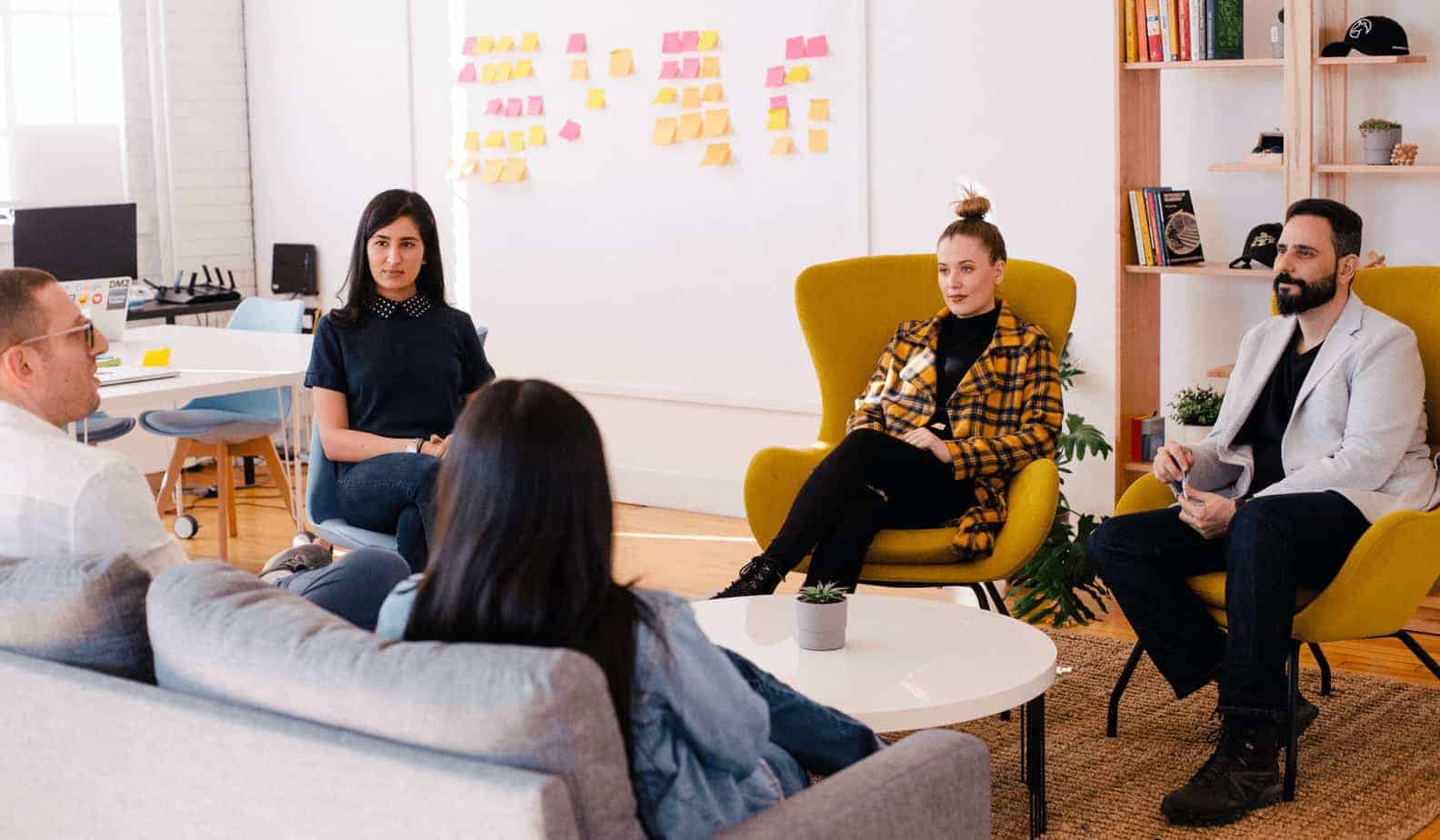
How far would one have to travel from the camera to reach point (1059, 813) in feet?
10.7

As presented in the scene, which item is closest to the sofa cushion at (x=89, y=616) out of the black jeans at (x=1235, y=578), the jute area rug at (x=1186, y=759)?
the jute area rug at (x=1186, y=759)

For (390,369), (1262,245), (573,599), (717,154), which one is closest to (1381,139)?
(1262,245)

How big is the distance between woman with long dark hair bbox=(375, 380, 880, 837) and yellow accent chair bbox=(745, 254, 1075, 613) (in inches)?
77.9

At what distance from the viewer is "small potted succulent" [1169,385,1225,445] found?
4578mm

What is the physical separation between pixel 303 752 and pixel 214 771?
147 mm

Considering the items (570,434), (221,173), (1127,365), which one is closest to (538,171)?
(221,173)

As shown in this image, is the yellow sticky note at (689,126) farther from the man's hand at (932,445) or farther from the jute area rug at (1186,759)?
the jute area rug at (1186,759)

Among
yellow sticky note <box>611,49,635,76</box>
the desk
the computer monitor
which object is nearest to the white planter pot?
the desk

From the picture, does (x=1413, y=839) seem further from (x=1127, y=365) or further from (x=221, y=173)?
(x=221, y=173)

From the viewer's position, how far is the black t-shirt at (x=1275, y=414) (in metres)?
3.69

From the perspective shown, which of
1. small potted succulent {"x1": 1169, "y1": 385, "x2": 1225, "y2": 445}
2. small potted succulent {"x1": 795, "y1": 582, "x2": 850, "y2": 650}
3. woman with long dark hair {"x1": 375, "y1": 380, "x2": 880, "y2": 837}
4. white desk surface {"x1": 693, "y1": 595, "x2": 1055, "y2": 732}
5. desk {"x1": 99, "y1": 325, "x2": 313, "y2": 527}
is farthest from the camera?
small potted succulent {"x1": 1169, "y1": 385, "x2": 1225, "y2": 445}

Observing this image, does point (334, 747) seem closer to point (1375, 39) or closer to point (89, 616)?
point (89, 616)

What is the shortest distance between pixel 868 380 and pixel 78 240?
2.49m

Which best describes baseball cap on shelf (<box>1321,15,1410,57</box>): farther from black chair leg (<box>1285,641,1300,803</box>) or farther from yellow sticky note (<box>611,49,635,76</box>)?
yellow sticky note (<box>611,49,635,76</box>)
